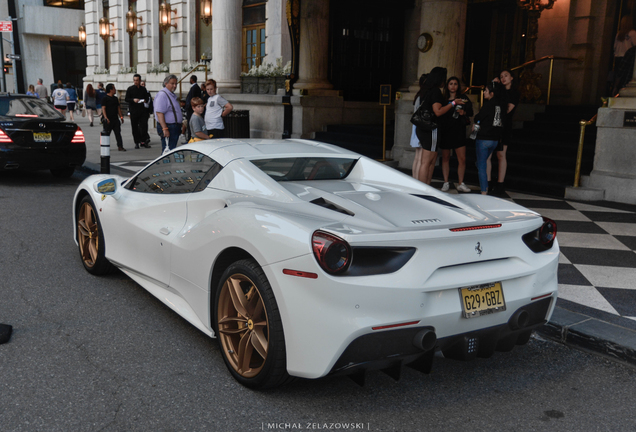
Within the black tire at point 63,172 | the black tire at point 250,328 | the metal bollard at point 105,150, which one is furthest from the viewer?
the black tire at point 63,172

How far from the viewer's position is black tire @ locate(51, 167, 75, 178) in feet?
37.0

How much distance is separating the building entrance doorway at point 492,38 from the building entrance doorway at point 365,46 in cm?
199

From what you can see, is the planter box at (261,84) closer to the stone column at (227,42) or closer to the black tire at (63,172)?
the stone column at (227,42)

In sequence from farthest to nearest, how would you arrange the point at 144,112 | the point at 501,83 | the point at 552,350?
the point at 144,112, the point at 501,83, the point at 552,350

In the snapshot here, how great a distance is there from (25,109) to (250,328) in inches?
361

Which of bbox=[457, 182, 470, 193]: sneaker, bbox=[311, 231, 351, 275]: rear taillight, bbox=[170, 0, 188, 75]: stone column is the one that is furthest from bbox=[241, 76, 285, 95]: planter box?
bbox=[311, 231, 351, 275]: rear taillight

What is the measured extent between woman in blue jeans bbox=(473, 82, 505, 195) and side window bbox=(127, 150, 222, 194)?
549 centimetres

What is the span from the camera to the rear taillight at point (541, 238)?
3.32m

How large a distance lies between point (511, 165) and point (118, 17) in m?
25.2

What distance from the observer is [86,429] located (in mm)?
2832

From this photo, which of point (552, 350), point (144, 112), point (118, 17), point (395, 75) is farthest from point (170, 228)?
point (118, 17)

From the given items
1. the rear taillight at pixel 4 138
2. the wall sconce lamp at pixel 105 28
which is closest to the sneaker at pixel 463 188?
the rear taillight at pixel 4 138

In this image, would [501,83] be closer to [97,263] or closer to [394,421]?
[97,263]

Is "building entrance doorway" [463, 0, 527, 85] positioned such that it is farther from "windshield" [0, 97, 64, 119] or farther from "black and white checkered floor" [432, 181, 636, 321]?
"windshield" [0, 97, 64, 119]
